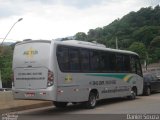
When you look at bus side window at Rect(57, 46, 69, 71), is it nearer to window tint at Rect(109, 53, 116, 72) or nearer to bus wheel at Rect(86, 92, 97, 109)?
bus wheel at Rect(86, 92, 97, 109)

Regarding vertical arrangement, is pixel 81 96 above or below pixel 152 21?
below

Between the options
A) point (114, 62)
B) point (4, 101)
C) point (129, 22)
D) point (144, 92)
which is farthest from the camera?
point (129, 22)

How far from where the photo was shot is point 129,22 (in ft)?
282

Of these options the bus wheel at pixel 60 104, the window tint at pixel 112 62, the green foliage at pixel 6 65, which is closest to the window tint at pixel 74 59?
the bus wheel at pixel 60 104

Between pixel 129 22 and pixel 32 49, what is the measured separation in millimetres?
71535

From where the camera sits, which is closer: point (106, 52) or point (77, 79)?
point (77, 79)

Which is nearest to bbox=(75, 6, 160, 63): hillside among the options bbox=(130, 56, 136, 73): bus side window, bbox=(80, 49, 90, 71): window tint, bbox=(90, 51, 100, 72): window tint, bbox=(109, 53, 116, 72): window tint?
bbox=(130, 56, 136, 73): bus side window

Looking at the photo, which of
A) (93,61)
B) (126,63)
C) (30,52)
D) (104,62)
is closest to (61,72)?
(30,52)

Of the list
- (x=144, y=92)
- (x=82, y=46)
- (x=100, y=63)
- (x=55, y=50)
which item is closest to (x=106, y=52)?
(x=100, y=63)

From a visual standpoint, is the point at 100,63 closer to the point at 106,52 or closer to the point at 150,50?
the point at 106,52

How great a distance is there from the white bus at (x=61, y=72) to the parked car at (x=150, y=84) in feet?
24.4

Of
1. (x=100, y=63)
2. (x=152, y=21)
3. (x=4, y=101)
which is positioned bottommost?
(x=4, y=101)

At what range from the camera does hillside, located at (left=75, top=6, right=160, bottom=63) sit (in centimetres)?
7800

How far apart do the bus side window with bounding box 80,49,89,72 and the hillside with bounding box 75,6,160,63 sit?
55.0 meters
